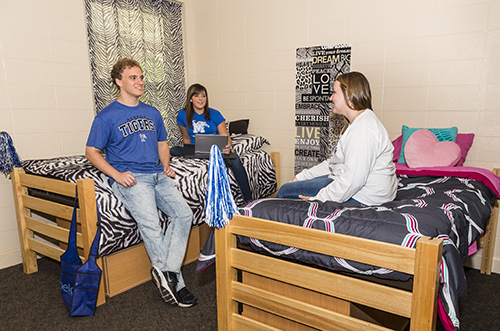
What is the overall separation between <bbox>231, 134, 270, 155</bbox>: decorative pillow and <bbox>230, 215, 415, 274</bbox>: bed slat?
1727 mm

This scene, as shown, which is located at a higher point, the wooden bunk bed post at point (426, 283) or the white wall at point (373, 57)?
the white wall at point (373, 57)

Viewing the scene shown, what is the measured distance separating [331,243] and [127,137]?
1402 mm

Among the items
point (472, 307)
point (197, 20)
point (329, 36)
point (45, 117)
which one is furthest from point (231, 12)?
point (472, 307)

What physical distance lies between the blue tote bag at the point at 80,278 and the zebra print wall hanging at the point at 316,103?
1.97 m

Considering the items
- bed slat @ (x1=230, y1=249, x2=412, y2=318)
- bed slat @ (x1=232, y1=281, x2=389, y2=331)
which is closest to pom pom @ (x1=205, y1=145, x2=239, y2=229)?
bed slat @ (x1=230, y1=249, x2=412, y2=318)

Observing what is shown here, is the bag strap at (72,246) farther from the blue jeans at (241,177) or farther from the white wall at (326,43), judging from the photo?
the blue jeans at (241,177)

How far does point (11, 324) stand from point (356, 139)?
78.5 inches

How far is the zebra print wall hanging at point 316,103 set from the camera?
9.97ft

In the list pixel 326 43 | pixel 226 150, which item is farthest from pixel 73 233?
pixel 326 43

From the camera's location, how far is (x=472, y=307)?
1.99 m

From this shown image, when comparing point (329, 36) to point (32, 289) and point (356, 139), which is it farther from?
point (32, 289)

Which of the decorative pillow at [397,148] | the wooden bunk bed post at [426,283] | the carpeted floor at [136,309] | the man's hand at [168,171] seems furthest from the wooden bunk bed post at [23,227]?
the decorative pillow at [397,148]

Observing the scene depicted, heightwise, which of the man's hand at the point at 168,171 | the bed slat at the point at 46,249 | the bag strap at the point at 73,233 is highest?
the man's hand at the point at 168,171

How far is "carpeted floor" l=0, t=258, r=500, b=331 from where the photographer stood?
1846mm
